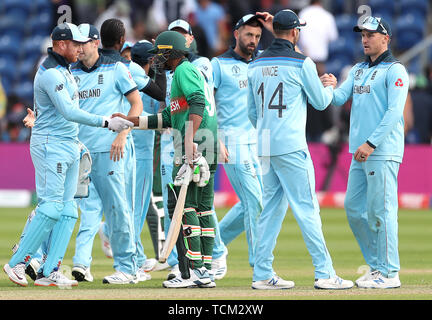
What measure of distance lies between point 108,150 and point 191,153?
1218 mm

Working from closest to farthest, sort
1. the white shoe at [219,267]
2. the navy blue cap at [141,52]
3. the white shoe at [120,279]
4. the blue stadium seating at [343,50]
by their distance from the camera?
1. the white shoe at [120,279]
2. the white shoe at [219,267]
3. the navy blue cap at [141,52]
4. the blue stadium seating at [343,50]

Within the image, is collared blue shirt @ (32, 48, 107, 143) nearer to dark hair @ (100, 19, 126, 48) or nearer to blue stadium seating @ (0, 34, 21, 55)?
dark hair @ (100, 19, 126, 48)

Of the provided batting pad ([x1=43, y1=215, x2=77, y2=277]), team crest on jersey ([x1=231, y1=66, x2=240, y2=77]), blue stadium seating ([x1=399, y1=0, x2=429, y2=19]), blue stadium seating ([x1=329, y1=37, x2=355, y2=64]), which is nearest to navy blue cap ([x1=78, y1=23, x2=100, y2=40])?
team crest on jersey ([x1=231, y1=66, x2=240, y2=77])

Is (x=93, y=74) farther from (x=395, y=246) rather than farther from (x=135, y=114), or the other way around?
(x=395, y=246)

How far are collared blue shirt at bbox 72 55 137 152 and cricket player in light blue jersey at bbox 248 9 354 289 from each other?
1502 millimetres

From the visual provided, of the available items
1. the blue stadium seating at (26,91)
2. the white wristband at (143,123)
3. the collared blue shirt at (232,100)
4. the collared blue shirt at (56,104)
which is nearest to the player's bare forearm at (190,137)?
the white wristband at (143,123)

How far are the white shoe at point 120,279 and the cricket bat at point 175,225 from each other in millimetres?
862

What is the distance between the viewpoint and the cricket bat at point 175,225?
8766 mm

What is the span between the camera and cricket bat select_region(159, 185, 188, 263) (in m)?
8.77

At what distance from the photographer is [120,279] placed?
374 inches

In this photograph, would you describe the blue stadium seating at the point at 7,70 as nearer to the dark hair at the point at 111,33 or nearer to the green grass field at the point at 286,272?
the green grass field at the point at 286,272

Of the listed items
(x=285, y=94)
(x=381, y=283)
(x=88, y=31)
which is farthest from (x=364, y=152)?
(x=88, y=31)

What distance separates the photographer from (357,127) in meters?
9.32
